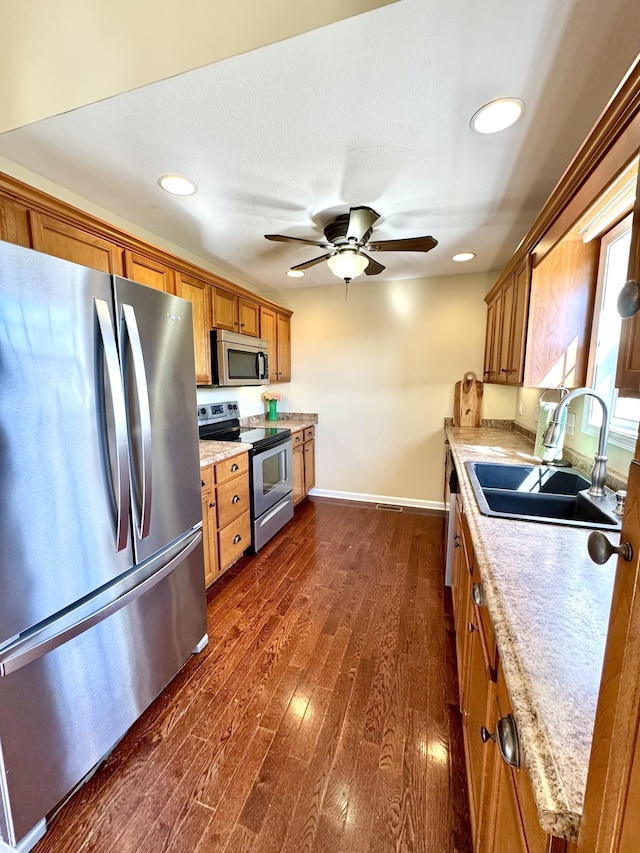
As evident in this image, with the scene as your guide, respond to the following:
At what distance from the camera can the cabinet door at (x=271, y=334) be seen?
3426 millimetres

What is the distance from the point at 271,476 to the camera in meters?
2.96

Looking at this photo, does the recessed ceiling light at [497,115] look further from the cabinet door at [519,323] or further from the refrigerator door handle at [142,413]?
the refrigerator door handle at [142,413]

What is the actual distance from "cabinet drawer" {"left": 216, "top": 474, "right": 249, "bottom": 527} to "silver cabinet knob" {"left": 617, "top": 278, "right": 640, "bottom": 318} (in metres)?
2.13

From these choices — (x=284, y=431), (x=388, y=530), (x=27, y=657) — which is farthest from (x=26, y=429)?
(x=388, y=530)

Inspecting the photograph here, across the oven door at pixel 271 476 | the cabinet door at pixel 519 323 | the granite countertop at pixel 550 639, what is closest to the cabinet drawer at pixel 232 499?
the oven door at pixel 271 476

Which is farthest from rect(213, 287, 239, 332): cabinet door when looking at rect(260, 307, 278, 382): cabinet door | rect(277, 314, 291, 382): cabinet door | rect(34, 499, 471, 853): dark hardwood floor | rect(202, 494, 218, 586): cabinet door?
rect(34, 499, 471, 853): dark hardwood floor

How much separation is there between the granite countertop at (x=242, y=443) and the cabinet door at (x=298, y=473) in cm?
24

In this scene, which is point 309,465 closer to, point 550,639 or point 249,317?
point 249,317

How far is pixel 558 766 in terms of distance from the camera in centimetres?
45

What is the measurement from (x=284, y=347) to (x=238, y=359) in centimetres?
105

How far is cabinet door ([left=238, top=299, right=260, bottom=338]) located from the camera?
3.05 metres

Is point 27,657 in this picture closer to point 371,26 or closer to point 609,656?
point 609,656

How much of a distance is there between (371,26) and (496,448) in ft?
7.33

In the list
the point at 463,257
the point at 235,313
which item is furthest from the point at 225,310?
the point at 463,257
